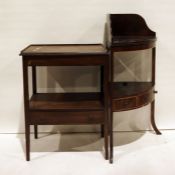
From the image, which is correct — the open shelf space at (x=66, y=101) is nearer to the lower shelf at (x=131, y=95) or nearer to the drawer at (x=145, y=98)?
the lower shelf at (x=131, y=95)

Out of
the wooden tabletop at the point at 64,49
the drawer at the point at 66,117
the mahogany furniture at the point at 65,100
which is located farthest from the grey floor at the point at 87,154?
the wooden tabletop at the point at 64,49

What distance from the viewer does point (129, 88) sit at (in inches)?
90.7

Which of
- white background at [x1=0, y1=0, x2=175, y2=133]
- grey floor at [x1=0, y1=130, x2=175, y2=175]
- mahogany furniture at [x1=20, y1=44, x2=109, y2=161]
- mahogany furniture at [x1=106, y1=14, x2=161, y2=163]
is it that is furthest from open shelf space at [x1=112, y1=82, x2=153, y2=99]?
grey floor at [x1=0, y1=130, x2=175, y2=175]

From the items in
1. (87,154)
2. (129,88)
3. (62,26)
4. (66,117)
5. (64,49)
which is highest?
(62,26)

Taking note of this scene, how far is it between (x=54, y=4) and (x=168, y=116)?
3.74 feet

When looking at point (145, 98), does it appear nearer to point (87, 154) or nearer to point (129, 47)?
point (129, 47)

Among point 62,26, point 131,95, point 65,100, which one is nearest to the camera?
point 131,95

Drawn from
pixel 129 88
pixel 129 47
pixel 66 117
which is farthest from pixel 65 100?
pixel 129 47

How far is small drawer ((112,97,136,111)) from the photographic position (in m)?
2.07

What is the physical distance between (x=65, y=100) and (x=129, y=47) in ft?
1.74

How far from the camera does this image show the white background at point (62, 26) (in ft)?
7.90

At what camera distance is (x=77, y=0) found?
240cm

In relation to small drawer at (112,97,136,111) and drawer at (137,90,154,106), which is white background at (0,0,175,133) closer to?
drawer at (137,90,154,106)

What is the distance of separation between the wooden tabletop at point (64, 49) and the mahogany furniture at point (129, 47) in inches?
4.0
